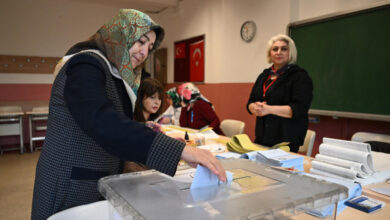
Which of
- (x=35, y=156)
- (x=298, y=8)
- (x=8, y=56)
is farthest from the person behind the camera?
(x=8, y=56)

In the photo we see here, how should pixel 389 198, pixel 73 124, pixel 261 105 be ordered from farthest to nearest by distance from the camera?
pixel 261 105 → pixel 389 198 → pixel 73 124

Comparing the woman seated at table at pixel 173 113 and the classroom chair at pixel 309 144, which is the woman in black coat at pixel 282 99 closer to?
the classroom chair at pixel 309 144

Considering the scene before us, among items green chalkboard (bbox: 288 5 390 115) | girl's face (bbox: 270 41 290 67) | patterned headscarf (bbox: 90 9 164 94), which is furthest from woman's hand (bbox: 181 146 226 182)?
green chalkboard (bbox: 288 5 390 115)

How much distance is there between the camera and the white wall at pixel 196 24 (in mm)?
3453

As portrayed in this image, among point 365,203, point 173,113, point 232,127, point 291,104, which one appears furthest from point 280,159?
point 173,113

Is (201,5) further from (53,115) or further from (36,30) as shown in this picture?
(53,115)

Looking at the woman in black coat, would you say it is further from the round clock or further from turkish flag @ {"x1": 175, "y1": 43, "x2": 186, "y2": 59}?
turkish flag @ {"x1": 175, "y1": 43, "x2": 186, "y2": 59}

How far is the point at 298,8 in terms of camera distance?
324 cm

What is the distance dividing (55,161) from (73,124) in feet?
0.45

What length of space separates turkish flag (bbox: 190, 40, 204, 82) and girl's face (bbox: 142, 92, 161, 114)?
2671mm

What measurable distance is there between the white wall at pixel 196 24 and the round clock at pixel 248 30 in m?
0.07

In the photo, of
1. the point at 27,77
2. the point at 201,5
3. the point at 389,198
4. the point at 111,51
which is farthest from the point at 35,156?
the point at 389,198

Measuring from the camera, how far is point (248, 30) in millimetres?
3902

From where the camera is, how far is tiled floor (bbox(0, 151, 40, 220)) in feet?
8.98
